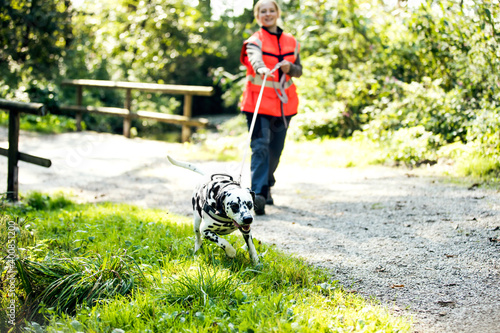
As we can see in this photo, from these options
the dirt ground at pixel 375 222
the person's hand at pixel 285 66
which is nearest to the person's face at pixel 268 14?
the person's hand at pixel 285 66

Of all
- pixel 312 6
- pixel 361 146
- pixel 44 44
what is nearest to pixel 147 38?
pixel 44 44

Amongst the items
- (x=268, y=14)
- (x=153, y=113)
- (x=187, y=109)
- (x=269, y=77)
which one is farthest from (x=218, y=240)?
(x=153, y=113)

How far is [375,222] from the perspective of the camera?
189 inches

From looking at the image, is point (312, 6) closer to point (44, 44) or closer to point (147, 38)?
point (147, 38)

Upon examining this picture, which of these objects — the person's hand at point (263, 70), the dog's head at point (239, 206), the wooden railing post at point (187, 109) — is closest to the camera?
the dog's head at point (239, 206)

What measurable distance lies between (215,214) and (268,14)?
261cm

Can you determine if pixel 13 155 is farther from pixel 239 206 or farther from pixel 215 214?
pixel 239 206

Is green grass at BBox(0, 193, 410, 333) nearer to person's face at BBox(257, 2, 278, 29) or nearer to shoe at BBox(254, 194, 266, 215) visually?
shoe at BBox(254, 194, 266, 215)

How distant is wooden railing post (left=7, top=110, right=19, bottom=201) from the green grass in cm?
145

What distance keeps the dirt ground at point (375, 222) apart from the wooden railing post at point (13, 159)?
2.04 feet

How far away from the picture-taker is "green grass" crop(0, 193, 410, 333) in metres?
2.65

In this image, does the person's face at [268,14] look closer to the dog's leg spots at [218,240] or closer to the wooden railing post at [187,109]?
the dog's leg spots at [218,240]

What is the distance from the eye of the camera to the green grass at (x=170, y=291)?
2648mm

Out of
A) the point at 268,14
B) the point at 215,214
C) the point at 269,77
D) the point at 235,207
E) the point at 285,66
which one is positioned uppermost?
the point at 268,14
